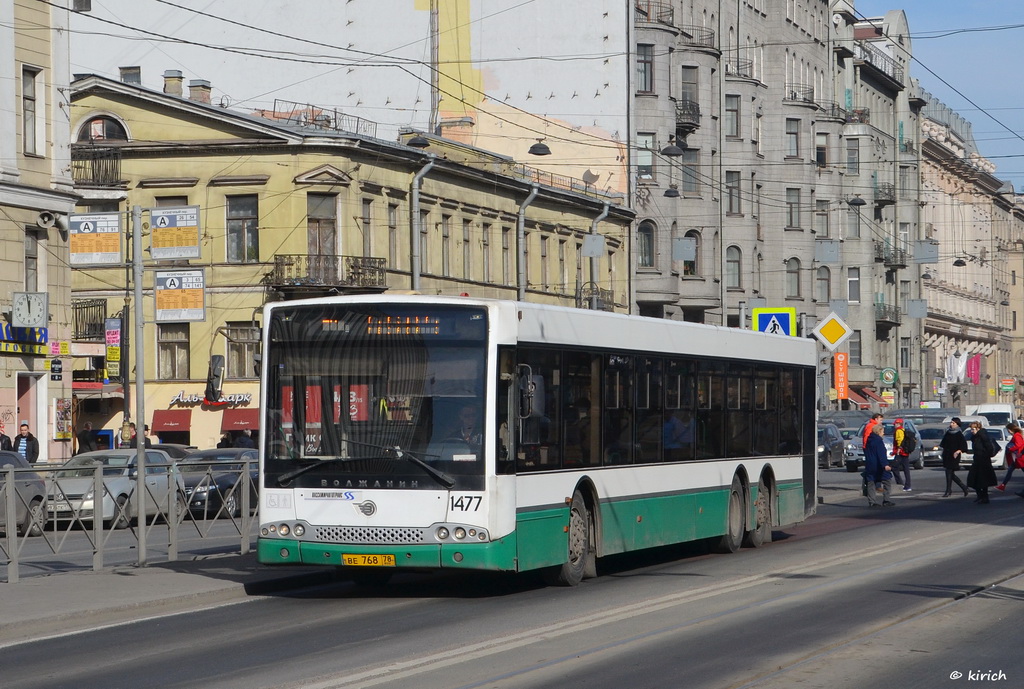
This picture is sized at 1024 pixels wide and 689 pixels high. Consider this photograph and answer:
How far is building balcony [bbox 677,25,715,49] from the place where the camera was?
212 feet

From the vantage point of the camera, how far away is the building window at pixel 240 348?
48.4 metres

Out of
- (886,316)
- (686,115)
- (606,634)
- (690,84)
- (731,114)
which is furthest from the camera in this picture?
(886,316)

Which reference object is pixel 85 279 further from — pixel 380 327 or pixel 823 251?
pixel 380 327

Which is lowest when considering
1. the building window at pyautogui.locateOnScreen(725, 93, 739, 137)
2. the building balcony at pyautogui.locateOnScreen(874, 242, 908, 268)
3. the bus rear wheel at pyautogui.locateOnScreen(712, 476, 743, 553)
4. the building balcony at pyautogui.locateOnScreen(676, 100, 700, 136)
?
the bus rear wheel at pyautogui.locateOnScreen(712, 476, 743, 553)

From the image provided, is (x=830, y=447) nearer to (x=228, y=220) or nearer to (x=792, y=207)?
(x=228, y=220)

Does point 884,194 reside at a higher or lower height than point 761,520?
higher

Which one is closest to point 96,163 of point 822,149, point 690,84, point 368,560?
point 690,84

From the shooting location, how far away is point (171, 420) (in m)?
48.6

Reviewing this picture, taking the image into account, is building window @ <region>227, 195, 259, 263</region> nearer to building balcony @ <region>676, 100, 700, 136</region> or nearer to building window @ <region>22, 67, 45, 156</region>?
building window @ <region>22, 67, 45, 156</region>

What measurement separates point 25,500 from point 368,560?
408 cm

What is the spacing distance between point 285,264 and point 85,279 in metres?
6.70

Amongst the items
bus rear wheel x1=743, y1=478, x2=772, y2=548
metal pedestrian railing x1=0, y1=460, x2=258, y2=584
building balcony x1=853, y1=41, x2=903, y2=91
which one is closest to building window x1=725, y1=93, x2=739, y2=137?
building balcony x1=853, y1=41, x2=903, y2=91

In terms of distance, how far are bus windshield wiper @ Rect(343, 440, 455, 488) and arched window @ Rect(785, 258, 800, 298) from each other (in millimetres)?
61641

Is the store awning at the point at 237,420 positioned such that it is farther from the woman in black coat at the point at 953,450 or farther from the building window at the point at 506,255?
the woman in black coat at the point at 953,450
